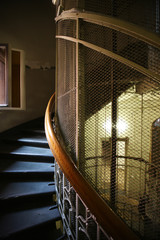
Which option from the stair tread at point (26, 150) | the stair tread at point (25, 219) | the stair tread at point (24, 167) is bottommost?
the stair tread at point (25, 219)

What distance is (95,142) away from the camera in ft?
4.15

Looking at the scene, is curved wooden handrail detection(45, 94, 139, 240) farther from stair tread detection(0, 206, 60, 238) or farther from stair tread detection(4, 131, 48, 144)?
stair tread detection(4, 131, 48, 144)

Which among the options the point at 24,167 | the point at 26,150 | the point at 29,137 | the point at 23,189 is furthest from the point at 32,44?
the point at 23,189

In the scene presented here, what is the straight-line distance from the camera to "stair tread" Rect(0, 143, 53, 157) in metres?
2.73

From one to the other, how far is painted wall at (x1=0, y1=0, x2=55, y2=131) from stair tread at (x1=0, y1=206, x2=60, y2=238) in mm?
2551

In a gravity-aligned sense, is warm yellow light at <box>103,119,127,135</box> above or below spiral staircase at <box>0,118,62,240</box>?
above

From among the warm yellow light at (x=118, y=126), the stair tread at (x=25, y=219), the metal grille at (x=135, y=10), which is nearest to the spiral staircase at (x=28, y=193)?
the stair tread at (x=25, y=219)

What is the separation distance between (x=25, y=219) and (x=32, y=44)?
431 cm

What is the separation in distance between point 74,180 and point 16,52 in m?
4.20

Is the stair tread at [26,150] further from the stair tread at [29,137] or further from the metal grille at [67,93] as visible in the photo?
the metal grille at [67,93]

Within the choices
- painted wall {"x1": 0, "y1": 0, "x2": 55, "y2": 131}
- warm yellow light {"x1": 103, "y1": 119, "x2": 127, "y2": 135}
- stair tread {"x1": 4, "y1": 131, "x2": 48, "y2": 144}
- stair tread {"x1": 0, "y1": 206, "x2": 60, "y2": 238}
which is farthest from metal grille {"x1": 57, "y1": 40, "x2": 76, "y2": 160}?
painted wall {"x1": 0, "y1": 0, "x2": 55, "y2": 131}

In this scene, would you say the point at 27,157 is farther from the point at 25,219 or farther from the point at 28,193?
the point at 25,219

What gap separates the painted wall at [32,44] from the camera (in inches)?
156

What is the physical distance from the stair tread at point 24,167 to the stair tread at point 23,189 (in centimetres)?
17
